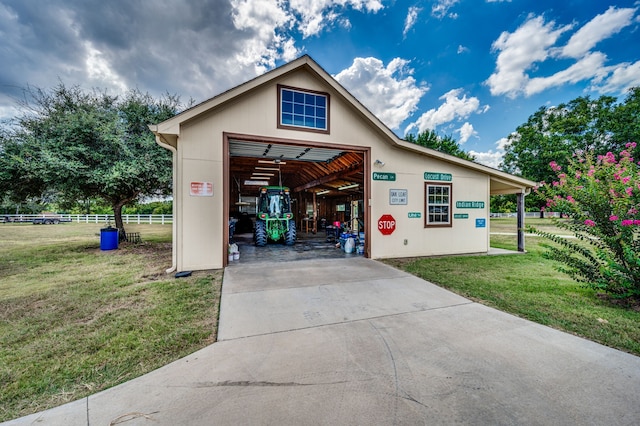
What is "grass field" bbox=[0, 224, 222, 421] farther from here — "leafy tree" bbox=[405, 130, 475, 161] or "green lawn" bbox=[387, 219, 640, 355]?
"leafy tree" bbox=[405, 130, 475, 161]

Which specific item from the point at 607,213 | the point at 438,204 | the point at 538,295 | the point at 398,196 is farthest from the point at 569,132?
the point at 538,295

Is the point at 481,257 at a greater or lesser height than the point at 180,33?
lesser

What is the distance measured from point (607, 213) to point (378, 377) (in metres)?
4.87

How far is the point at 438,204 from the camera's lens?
859 cm

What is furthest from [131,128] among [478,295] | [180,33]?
[478,295]

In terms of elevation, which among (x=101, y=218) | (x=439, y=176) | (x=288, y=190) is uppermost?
(x=439, y=176)

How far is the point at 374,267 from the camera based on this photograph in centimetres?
659

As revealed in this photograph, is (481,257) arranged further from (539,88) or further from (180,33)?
(539,88)

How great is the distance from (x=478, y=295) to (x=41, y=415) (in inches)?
214

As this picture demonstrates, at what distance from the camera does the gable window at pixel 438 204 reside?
8.43 m

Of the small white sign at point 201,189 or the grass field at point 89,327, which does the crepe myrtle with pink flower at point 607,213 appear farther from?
the small white sign at point 201,189

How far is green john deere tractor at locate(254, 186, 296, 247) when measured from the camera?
35.1ft

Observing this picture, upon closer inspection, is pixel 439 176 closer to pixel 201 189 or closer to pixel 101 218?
pixel 201 189

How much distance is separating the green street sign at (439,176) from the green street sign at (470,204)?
3.05 ft
